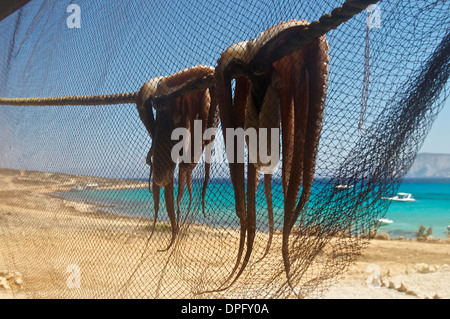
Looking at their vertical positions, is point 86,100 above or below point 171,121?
above

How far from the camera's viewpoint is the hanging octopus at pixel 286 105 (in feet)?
3.59

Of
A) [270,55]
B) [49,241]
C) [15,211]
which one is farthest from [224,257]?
[15,211]

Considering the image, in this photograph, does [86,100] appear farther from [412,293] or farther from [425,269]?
[425,269]

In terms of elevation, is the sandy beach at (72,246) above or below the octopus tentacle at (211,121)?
below

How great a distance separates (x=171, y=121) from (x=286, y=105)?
707 millimetres

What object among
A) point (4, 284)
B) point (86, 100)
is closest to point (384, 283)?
point (4, 284)

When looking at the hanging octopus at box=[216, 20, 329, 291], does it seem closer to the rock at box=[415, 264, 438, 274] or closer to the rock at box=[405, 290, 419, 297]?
the rock at box=[405, 290, 419, 297]

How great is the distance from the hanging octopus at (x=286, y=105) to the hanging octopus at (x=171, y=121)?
371 millimetres

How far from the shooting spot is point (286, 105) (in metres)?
1.15

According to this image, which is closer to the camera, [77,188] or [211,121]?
[211,121]

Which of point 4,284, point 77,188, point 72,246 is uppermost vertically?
point 77,188

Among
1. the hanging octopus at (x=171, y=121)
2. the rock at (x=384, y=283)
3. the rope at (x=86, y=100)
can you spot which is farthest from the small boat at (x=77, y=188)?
the rock at (x=384, y=283)

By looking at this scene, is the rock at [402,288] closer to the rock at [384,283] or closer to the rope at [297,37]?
the rock at [384,283]

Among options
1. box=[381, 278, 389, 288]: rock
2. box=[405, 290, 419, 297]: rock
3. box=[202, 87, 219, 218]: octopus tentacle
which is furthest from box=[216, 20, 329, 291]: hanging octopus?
box=[381, 278, 389, 288]: rock
